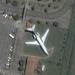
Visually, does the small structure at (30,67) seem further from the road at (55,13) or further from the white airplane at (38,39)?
the road at (55,13)

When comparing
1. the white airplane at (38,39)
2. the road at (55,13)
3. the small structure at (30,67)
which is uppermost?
the road at (55,13)

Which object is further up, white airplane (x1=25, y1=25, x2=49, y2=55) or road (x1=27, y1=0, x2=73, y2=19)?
road (x1=27, y1=0, x2=73, y2=19)

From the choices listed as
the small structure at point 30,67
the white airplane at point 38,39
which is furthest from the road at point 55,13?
the small structure at point 30,67

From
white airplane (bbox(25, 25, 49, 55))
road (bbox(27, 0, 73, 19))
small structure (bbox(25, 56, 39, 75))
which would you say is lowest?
small structure (bbox(25, 56, 39, 75))

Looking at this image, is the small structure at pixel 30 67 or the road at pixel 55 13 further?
the road at pixel 55 13

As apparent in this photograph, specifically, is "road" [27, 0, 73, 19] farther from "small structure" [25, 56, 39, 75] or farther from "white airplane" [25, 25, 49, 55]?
"small structure" [25, 56, 39, 75]

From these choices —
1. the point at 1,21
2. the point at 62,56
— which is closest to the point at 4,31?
the point at 1,21

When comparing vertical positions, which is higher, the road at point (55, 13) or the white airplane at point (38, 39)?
the road at point (55, 13)

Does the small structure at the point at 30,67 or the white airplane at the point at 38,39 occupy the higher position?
the white airplane at the point at 38,39

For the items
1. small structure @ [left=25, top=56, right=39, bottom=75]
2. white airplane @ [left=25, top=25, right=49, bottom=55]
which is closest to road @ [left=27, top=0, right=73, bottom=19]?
white airplane @ [left=25, top=25, right=49, bottom=55]

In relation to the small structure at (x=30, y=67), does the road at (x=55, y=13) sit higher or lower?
higher

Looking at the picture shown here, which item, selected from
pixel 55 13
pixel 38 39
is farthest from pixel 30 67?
pixel 55 13

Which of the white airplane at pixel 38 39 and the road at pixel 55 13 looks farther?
the road at pixel 55 13
